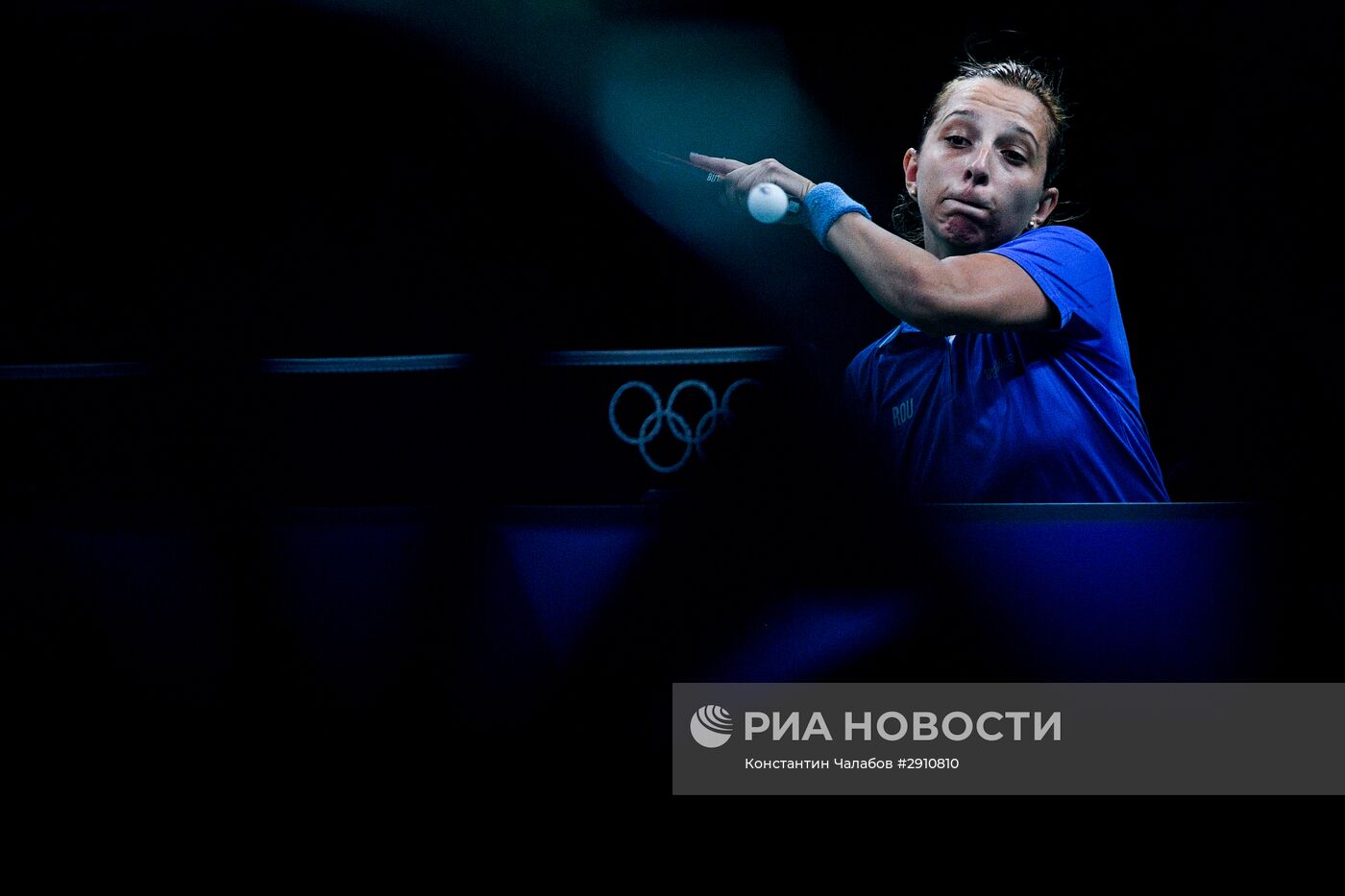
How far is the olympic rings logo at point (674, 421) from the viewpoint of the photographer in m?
2.03

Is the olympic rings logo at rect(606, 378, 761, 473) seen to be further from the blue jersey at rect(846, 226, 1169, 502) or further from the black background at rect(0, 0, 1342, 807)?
the blue jersey at rect(846, 226, 1169, 502)

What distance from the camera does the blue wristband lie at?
1.27 m

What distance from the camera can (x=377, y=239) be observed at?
2391 mm

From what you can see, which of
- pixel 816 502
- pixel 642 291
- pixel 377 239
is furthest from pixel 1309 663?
pixel 377 239

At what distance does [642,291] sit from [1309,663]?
1658mm

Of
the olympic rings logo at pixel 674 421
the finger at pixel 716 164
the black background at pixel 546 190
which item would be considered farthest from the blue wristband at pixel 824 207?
the black background at pixel 546 190

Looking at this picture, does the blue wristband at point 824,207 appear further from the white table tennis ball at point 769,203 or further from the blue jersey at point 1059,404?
the blue jersey at point 1059,404

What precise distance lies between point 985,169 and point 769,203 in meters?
0.47

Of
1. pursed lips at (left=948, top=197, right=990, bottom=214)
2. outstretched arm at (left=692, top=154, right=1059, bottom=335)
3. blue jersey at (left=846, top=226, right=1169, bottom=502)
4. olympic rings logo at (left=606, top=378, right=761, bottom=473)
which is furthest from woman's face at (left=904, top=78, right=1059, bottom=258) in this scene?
olympic rings logo at (left=606, top=378, right=761, bottom=473)

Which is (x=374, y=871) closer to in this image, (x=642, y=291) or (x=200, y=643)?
(x=200, y=643)

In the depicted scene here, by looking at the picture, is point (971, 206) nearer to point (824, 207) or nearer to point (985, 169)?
point (985, 169)

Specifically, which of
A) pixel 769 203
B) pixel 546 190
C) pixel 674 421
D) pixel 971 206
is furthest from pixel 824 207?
pixel 546 190

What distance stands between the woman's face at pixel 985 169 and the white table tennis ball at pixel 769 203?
0.41 m

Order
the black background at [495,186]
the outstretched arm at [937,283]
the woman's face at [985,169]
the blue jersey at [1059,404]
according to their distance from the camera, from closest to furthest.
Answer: the outstretched arm at [937,283]
the blue jersey at [1059,404]
the woman's face at [985,169]
the black background at [495,186]
